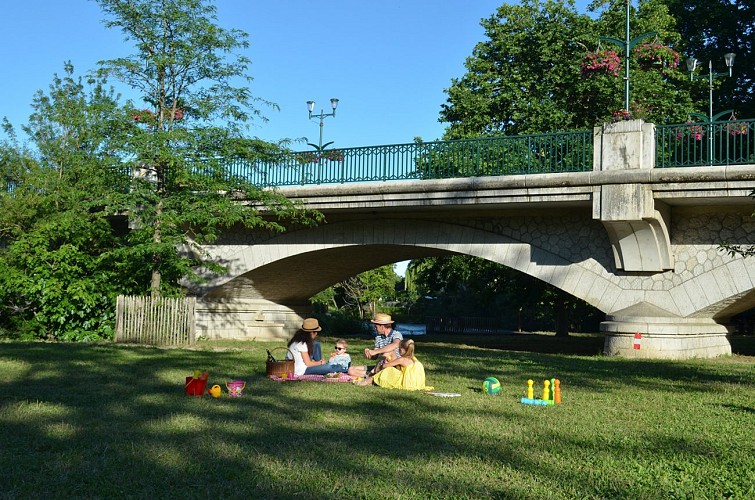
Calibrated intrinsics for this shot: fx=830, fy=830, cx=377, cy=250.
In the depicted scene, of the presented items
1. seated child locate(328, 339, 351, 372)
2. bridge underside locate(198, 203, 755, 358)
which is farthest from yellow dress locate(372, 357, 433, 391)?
bridge underside locate(198, 203, 755, 358)

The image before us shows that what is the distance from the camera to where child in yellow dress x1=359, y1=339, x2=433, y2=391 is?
31.6 feet

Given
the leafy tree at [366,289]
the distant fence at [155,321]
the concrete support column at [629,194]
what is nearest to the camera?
the concrete support column at [629,194]

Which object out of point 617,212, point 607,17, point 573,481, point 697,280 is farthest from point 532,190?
point 607,17

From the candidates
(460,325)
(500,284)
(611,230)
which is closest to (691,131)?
(611,230)

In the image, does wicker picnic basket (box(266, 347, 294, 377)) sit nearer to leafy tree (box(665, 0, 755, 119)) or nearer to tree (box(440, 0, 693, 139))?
tree (box(440, 0, 693, 139))

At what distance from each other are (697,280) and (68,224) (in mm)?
13945

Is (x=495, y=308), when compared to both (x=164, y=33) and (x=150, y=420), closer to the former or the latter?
(x=164, y=33)

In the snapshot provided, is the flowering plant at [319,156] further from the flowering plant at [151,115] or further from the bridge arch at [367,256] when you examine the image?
the flowering plant at [151,115]

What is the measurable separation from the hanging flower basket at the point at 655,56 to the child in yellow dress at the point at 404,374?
18.9 meters

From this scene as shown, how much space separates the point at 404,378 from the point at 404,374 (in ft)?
0.15

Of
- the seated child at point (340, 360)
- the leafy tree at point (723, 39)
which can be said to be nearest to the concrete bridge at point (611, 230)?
the seated child at point (340, 360)

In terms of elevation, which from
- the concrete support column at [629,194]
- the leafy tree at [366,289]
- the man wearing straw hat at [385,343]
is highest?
the concrete support column at [629,194]

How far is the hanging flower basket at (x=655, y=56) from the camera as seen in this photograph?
25641 millimetres

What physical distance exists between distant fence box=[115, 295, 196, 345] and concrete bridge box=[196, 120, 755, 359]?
3.90 meters
